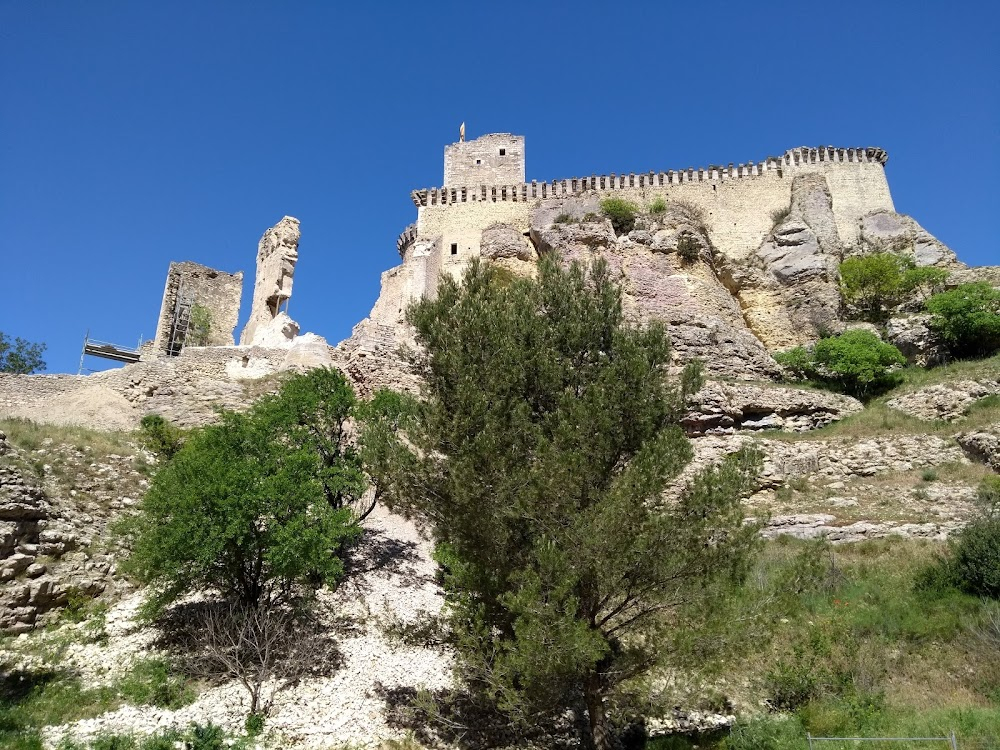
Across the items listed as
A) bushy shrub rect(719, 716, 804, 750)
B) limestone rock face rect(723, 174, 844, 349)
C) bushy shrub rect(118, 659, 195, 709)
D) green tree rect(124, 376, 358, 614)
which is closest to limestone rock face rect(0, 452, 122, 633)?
green tree rect(124, 376, 358, 614)

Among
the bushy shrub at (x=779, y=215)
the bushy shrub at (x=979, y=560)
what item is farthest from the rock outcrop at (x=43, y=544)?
the bushy shrub at (x=779, y=215)

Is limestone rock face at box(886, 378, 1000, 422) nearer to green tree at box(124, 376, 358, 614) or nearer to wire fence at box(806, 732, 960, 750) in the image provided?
wire fence at box(806, 732, 960, 750)

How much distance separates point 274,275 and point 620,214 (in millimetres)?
16024

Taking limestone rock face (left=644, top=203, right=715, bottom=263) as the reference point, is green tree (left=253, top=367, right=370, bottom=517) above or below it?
below

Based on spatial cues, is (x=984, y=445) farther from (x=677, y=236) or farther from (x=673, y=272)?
(x=677, y=236)

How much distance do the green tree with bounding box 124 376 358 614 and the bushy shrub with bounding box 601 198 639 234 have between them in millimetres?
22090

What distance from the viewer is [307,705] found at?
10.2 metres

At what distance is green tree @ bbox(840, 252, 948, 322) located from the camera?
92.9 ft

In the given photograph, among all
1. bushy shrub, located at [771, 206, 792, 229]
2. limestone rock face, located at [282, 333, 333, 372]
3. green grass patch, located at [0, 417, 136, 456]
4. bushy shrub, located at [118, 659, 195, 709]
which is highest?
bushy shrub, located at [771, 206, 792, 229]

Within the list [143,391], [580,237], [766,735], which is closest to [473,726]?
[766,735]

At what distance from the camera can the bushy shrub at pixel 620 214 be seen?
30859 mm

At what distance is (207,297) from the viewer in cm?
3206

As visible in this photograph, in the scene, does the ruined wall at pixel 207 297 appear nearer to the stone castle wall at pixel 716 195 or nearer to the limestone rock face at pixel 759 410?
the stone castle wall at pixel 716 195

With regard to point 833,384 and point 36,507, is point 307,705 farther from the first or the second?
point 833,384
